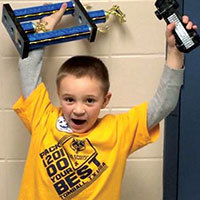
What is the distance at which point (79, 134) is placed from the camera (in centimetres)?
111

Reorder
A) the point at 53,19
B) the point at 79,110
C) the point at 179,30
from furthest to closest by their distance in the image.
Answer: the point at 53,19, the point at 79,110, the point at 179,30

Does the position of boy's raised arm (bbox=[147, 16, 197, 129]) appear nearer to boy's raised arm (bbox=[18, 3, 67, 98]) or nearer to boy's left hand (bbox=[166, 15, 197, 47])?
boy's left hand (bbox=[166, 15, 197, 47])

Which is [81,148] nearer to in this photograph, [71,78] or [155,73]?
[71,78]

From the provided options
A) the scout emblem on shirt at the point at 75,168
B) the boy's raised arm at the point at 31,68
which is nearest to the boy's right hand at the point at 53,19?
the boy's raised arm at the point at 31,68

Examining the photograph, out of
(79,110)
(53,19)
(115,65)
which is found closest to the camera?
(79,110)

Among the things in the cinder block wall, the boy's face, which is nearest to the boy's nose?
the boy's face

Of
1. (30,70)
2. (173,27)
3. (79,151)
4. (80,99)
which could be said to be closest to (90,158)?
(79,151)

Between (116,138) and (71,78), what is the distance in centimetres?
17

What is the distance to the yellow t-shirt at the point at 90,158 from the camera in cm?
110

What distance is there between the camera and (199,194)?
1304 mm

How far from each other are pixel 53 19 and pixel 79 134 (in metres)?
0.28

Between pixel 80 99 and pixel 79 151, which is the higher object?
pixel 80 99

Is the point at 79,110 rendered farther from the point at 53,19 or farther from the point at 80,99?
the point at 53,19

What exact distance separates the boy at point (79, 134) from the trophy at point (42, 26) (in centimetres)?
4
